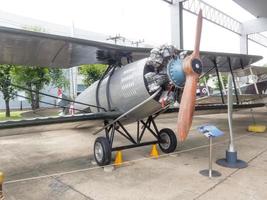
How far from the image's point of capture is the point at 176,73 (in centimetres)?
385

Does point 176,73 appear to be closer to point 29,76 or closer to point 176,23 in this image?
point 176,23

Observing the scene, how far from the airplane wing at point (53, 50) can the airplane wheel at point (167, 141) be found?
172cm

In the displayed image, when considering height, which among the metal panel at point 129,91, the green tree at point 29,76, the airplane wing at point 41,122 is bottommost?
the airplane wing at point 41,122

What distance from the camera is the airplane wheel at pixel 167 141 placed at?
5391mm

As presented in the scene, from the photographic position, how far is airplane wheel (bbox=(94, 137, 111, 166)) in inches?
178

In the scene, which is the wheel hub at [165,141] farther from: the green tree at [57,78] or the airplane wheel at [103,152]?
the green tree at [57,78]

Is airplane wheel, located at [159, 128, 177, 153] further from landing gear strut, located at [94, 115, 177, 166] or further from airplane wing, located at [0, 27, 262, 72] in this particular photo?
airplane wing, located at [0, 27, 262, 72]

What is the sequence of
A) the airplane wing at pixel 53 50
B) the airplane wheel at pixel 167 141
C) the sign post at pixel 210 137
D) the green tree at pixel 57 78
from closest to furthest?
the sign post at pixel 210 137 → the airplane wing at pixel 53 50 → the airplane wheel at pixel 167 141 → the green tree at pixel 57 78

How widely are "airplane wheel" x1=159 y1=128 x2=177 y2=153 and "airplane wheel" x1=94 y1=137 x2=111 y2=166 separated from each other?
142 centimetres

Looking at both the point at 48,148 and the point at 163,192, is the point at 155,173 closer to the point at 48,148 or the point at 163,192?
the point at 163,192

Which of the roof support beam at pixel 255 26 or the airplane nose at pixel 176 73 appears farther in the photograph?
the roof support beam at pixel 255 26

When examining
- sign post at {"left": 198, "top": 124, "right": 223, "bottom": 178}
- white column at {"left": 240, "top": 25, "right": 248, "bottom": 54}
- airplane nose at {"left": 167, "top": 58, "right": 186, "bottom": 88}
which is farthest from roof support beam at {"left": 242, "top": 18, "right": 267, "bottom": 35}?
airplane nose at {"left": 167, "top": 58, "right": 186, "bottom": 88}

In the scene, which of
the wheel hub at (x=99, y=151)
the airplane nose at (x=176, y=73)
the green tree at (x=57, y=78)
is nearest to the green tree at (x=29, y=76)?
the green tree at (x=57, y=78)

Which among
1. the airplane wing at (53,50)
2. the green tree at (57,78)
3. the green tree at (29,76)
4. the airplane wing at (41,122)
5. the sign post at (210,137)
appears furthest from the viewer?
the green tree at (57,78)
